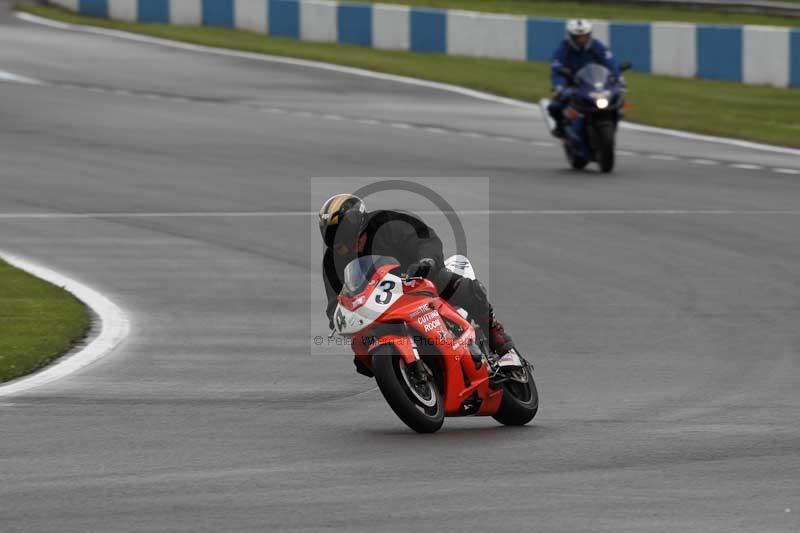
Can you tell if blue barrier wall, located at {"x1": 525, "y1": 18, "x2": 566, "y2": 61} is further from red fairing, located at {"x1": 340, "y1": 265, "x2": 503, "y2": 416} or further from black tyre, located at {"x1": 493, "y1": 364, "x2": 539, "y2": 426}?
red fairing, located at {"x1": 340, "y1": 265, "x2": 503, "y2": 416}

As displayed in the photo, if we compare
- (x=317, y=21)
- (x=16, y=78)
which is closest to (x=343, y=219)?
(x=16, y=78)

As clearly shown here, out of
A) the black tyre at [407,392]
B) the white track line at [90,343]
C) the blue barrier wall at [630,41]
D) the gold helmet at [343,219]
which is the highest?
the blue barrier wall at [630,41]

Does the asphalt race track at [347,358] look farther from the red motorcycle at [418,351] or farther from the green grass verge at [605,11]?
the green grass verge at [605,11]

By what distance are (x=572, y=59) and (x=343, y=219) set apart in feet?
37.9

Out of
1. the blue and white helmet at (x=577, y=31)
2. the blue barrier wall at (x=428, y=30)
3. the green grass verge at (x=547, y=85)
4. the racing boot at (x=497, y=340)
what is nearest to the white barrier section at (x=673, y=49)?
the green grass verge at (x=547, y=85)

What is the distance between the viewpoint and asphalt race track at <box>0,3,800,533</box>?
7168 millimetres

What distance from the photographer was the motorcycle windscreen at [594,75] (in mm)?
19250

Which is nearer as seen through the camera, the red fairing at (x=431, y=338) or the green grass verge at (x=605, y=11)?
the red fairing at (x=431, y=338)

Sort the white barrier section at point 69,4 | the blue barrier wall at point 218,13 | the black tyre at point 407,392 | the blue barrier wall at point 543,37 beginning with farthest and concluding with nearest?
the white barrier section at point 69,4
the blue barrier wall at point 218,13
the blue barrier wall at point 543,37
the black tyre at point 407,392

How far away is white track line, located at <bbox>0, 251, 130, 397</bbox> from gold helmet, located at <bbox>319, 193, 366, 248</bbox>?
7.08 feet

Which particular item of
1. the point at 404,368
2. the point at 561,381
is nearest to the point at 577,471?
the point at 404,368

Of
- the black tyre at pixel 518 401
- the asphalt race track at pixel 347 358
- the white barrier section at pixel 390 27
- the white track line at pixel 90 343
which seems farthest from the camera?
the white barrier section at pixel 390 27

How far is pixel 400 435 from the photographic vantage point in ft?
28.0

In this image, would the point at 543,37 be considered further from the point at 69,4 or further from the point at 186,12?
the point at 69,4
